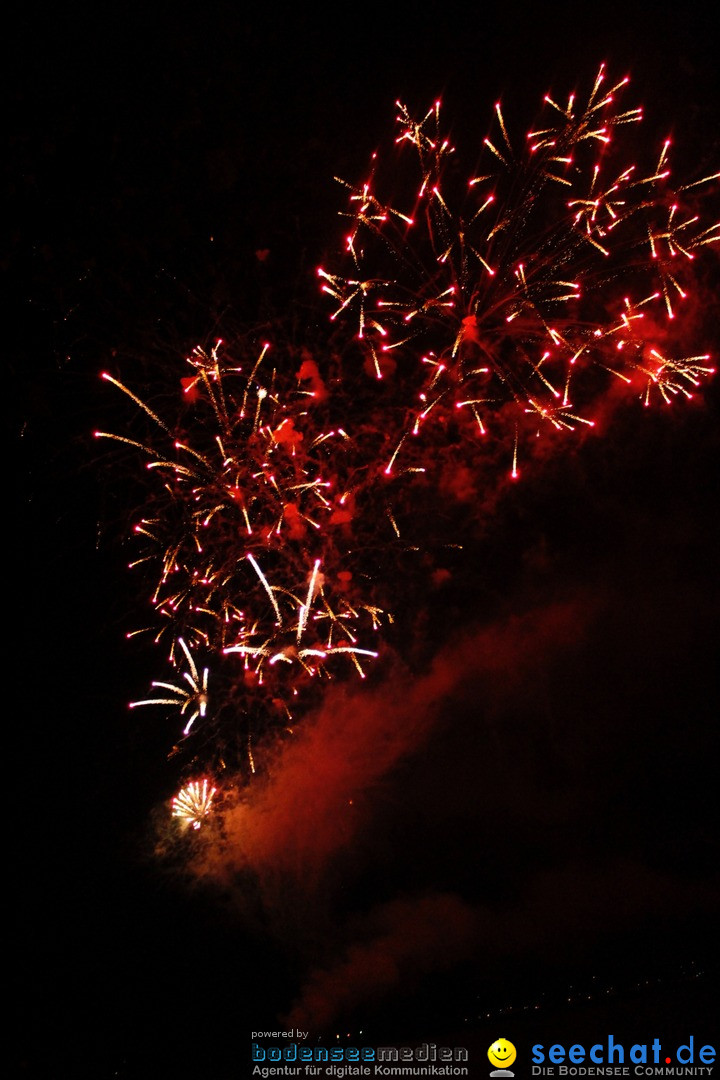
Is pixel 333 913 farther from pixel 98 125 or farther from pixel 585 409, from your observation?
pixel 98 125

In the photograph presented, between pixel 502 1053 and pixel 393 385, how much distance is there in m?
3.73

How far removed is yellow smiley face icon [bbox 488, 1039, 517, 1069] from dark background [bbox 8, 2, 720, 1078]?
993mm

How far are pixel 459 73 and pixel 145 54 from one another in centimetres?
193

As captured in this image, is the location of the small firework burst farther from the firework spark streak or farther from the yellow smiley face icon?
the yellow smiley face icon

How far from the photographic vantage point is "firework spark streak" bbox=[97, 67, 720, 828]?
3330 mm

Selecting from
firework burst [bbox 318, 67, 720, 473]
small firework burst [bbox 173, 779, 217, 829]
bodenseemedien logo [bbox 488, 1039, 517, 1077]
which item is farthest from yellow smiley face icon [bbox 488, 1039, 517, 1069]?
firework burst [bbox 318, 67, 720, 473]

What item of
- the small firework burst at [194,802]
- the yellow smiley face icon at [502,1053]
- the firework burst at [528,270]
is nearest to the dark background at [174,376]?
the small firework burst at [194,802]

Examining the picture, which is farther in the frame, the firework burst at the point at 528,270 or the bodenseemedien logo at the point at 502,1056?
the firework burst at the point at 528,270

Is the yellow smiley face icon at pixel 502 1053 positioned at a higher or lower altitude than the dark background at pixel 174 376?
lower

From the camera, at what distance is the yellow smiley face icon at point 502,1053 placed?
9.55 feet

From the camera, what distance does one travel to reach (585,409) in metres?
3.43

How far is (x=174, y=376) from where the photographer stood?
133 inches

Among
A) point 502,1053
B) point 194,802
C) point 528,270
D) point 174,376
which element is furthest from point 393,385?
point 502,1053

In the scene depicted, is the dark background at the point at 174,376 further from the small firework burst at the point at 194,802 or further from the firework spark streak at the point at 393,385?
the firework spark streak at the point at 393,385
